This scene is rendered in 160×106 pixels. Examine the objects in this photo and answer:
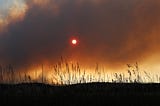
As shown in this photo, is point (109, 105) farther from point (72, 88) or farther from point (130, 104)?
point (72, 88)

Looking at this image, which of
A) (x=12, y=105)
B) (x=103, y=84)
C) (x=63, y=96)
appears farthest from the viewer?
(x=103, y=84)

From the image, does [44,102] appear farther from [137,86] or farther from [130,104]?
[137,86]

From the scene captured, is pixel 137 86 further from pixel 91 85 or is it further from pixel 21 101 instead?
pixel 21 101

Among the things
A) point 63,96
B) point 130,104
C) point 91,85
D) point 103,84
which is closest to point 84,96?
point 63,96

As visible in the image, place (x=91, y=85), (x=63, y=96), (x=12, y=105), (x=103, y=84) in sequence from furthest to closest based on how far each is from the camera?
(x=103, y=84) → (x=91, y=85) → (x=63, y=96) → (x=12, y=105)

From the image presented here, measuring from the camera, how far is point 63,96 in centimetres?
1925

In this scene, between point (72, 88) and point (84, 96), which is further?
point (72, 88)

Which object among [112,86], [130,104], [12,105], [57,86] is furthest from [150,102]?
[112,86]

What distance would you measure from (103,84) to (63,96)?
1021cm

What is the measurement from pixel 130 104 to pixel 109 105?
2.82 ft

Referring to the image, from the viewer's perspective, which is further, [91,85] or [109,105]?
[91,85]

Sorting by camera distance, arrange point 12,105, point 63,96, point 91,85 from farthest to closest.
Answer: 1. point 91,85
2. point 63,96
3. point 12,105

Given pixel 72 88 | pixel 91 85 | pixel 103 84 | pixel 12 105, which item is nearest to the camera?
pixel 12 105

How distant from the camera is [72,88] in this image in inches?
976
